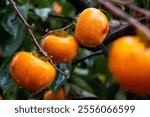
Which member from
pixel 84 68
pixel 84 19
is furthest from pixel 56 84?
pixel 84 68

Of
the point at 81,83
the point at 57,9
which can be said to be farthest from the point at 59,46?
the point at 57,9

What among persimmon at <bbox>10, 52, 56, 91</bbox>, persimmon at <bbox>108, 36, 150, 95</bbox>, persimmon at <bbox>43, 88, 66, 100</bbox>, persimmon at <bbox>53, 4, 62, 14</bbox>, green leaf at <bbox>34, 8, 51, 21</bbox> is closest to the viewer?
persimmon at <bbox>108, 36, 150, 95</bbox>

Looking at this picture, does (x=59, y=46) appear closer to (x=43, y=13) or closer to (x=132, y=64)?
(x=132, y=64)

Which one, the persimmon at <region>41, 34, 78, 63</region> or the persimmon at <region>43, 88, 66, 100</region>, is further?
the persimmon at <region>43, 88, 66, 100</region>

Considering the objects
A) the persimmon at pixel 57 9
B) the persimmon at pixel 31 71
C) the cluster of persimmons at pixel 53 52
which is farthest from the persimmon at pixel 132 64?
the persimmon at pixel 57 9

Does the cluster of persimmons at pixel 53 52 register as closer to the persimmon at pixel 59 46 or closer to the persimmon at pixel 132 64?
the persimmon at pixel 59 46

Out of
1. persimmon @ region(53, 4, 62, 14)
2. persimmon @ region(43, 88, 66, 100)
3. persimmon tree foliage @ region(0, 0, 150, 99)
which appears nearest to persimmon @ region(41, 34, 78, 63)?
persimmon tree foliage @ region(0, 0, 150, 99)

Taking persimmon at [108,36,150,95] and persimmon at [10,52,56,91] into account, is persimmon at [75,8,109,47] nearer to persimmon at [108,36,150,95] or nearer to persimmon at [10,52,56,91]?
persimmon at [10,52,56,91]

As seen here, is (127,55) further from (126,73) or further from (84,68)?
(84,68)
